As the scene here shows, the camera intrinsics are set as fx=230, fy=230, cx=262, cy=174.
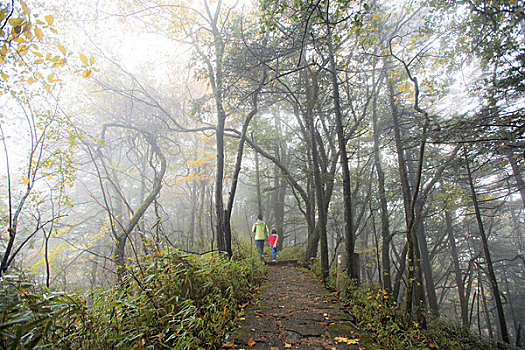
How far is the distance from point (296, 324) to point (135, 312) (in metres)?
2.28

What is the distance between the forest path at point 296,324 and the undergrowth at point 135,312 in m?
0.31

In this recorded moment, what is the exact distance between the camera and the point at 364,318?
3641 mm

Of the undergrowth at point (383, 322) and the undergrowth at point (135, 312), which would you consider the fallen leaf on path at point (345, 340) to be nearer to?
the undergrowth at point (383, 322)

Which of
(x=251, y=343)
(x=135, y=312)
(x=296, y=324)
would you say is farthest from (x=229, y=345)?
(x=296, y=324)

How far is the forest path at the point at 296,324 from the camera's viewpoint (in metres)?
2.85

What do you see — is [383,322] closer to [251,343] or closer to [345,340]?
[345,340]

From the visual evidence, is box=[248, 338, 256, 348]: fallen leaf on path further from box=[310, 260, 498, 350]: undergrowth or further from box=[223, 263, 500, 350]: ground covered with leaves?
box=[310, 260, 498, 350]: undergrowth

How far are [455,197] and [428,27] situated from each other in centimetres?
595

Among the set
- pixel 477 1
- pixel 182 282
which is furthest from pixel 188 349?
pixel 477 1

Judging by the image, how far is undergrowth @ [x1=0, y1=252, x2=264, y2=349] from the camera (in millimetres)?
1714

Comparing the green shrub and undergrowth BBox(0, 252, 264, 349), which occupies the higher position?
undergrowth BBox(0, 252, 264, 349)

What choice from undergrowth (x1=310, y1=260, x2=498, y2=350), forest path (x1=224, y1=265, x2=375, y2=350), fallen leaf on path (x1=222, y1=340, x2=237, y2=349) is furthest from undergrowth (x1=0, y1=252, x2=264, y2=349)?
undergrowth (x1=310, y1=260, x2=498, y2=350)

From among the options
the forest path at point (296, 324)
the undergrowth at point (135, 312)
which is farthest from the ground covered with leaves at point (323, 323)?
the undergrowth at point (135, 312)

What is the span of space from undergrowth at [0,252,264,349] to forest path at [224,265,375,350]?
31cm
